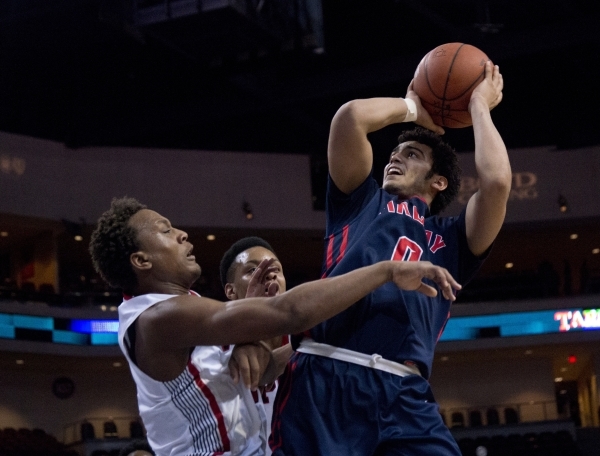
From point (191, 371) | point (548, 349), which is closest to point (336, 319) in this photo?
point (191, 371)

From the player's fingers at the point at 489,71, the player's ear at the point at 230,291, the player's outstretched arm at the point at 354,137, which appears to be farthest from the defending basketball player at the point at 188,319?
the player's fingers at the point at 489,71

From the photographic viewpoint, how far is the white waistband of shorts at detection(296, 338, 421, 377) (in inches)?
148

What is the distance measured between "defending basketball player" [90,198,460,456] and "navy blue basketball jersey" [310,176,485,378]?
0.77 ft

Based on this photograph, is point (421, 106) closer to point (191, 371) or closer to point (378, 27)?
point (191, 371)

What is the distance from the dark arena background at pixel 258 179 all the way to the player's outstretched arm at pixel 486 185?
1421cm

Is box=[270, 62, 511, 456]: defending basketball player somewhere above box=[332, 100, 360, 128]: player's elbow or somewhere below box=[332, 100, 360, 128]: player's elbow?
below

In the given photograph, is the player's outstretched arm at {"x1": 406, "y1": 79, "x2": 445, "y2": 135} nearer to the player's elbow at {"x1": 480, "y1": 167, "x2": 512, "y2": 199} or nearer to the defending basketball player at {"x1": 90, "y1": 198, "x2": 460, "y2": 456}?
the player's elbow at {"x1": 480, "y1": 167, "x2": 512, "y2": 199}

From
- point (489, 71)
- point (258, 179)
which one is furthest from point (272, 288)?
point (258, 179)

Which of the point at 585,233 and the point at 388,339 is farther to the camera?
the point at 585,233

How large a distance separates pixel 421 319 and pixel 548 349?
20.5 meters

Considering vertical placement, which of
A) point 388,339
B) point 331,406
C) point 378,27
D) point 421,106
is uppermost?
point 378,27

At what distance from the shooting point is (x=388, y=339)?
12.4 feet

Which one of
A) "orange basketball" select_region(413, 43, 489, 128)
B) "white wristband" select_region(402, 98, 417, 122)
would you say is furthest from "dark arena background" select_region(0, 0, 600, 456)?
"white wristband" select_region(402, 98, 417, 122)

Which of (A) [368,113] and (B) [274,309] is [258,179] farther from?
(B) [274,309]
